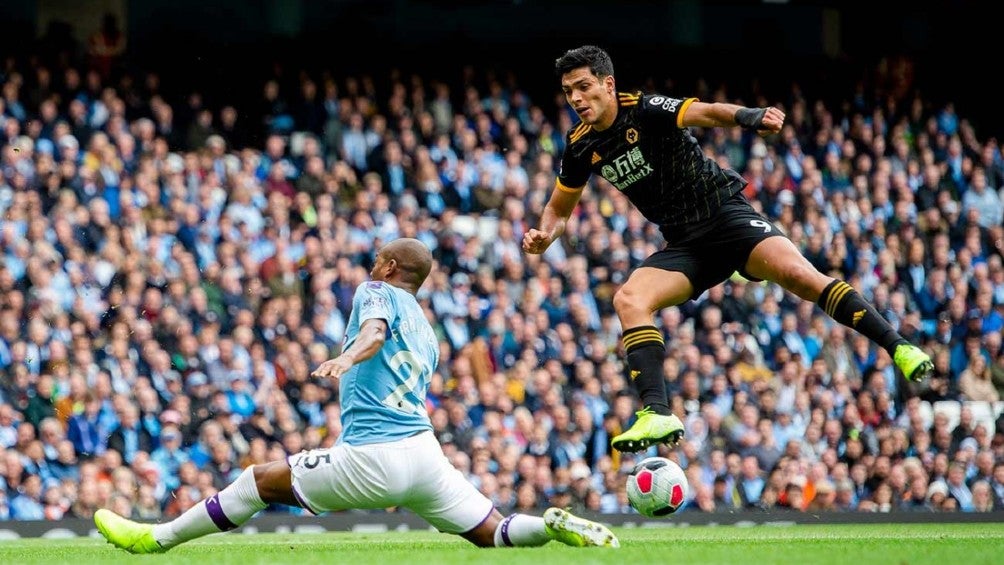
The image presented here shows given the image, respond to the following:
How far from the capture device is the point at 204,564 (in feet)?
25.6

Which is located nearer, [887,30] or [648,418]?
[648,418]

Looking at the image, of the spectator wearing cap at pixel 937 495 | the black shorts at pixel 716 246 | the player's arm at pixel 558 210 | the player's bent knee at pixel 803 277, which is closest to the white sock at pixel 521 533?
the black shorts at pixel 716 246

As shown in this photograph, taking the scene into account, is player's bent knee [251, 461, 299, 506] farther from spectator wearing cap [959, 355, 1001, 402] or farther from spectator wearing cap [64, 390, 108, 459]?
spectator wearing cap [959, 355, 1001, 402]

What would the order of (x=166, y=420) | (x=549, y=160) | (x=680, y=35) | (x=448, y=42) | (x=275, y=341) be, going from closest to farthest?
(x=166, y=420), (x=275, y=341), (x=549, y=160), (x=448, y=42), (x=680, y=35)

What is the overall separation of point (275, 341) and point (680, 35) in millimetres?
11108

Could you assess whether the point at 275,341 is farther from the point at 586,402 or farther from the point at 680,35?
the point at 680,35

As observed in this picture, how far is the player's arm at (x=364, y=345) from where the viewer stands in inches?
286

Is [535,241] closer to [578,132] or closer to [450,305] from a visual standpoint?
[578,132]

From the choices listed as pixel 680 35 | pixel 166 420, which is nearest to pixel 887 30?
pixel 680 35

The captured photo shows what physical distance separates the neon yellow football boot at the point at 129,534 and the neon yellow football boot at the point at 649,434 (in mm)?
2669

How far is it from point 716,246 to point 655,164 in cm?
64

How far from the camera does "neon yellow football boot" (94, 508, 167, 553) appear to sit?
8.49 metres

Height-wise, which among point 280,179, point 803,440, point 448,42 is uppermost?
point 448,42

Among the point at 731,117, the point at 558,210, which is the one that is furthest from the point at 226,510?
the point at 731,117
